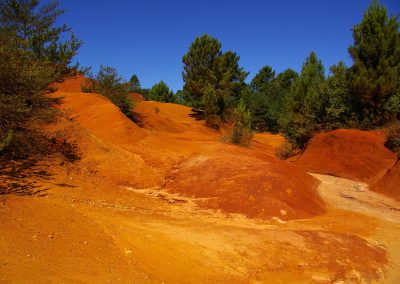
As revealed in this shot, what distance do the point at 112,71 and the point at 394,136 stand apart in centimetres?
1655

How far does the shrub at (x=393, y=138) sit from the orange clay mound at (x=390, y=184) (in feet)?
6.96

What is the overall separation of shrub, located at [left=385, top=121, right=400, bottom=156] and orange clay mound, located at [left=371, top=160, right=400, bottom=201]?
6.96ft

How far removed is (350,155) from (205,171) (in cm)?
870

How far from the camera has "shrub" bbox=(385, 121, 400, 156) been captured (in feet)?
50.8

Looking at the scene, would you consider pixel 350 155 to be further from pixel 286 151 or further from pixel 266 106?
pixel 266 106

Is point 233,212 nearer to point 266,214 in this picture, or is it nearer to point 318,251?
point 266,214

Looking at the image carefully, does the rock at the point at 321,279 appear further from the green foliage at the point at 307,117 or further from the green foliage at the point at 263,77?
the green foliage at the point at 263,77

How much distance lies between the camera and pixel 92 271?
13.9 feet

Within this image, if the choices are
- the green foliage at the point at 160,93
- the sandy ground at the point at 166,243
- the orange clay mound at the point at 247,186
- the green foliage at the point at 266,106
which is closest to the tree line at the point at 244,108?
the sandy ground at the point at 166,243

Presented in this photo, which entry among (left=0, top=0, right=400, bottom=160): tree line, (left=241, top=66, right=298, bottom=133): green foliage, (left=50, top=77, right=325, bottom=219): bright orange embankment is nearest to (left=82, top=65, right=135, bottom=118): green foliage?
(left=0, top=0, right=400, bottom=160): tree line

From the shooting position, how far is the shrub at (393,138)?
15469mm

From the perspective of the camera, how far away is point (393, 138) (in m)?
15.7

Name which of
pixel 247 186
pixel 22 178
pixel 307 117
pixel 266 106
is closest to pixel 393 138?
pixel 307 117

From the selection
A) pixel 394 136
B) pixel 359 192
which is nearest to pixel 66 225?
pixel 359 192
